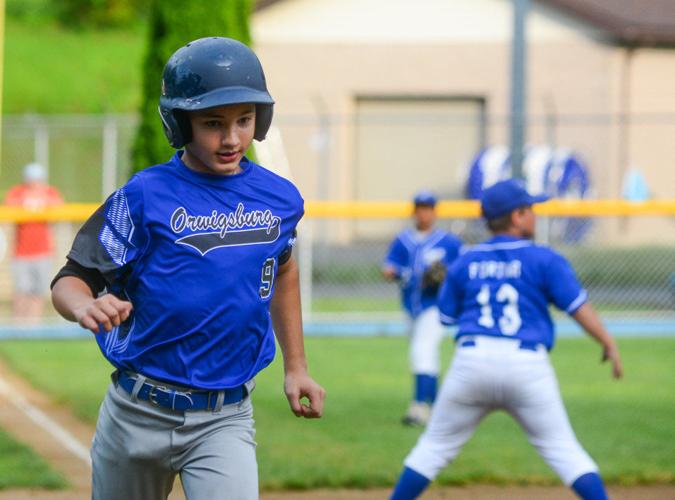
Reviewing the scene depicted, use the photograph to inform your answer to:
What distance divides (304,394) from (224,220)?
61 centimetres

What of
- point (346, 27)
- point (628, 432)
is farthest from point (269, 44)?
point (628, 432)

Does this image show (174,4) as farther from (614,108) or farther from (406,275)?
(614,108)

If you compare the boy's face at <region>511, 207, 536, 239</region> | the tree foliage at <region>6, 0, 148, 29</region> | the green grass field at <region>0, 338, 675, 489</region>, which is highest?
the tree foliage at <region>6, 0, 148, 29</region>

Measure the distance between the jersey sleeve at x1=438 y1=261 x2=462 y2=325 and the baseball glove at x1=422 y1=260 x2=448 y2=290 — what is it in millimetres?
3123

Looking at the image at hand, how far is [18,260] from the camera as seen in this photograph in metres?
14.6

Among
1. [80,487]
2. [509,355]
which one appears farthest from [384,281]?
[509,355]

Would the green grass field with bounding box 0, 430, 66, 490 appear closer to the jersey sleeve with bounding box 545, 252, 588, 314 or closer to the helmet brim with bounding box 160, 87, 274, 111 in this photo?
the jersey sleeve with bounding box 545, 252, 588, 314

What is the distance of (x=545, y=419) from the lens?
582 cm

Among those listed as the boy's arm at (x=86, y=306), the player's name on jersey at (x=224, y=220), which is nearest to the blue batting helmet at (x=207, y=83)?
the player's name on jersey at (x=224, y=220)

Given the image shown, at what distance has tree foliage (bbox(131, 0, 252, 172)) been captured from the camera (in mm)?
8164

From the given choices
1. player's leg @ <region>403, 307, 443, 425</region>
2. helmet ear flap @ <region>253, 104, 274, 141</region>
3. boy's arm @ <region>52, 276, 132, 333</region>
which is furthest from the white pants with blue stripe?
player's leg @ <region>403, 307, 443, 425</region>

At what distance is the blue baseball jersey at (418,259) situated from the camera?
9773 millimetres

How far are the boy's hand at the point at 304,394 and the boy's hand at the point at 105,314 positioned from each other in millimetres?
791

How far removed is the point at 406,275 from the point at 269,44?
A: 48.9 ft
